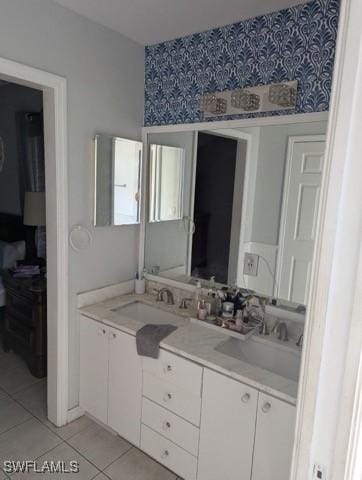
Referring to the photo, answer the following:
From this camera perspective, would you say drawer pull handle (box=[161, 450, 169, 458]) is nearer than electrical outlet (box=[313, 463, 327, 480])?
No

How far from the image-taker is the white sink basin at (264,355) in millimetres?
1780

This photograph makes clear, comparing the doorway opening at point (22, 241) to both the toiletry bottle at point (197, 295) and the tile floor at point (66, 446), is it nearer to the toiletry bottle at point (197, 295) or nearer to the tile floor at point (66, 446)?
the tile floor at point (66, 446)

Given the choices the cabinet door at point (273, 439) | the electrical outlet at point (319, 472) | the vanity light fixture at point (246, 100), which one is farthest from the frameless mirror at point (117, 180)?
the electrical outlet at point (319, 472)

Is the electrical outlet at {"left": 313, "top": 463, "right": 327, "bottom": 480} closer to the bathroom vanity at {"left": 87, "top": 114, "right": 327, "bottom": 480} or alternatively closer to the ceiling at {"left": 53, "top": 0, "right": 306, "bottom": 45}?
the bathroom vanity at {"left": 87, "top": 114, "right": 327, "bottom": 480}

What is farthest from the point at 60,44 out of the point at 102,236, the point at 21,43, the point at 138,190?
the point at 102,236

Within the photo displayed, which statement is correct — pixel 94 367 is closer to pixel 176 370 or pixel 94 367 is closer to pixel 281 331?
pixel 176 370

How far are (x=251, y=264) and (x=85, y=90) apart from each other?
148 cm

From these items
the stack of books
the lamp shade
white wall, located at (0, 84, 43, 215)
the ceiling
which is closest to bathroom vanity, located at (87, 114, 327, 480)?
the ceiling

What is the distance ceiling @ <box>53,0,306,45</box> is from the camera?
1.80 meters

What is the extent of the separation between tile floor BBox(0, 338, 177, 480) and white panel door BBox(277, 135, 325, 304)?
50.9 inches

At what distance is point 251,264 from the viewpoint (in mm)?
2096

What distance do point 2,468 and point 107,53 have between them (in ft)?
8.34

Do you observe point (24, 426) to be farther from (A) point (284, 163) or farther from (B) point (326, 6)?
(B) point (326, 6)

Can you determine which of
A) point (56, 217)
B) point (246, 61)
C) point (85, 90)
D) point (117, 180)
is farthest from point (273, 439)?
point (85, 90)
